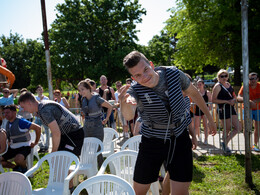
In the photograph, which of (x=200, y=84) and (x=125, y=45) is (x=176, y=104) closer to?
(x=200, y=84)

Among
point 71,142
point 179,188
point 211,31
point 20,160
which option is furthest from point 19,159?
point 211,31

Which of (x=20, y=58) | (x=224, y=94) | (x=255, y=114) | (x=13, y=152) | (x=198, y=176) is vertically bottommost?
(x=198, y=176)

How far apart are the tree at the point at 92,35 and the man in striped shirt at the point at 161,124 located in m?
21.3

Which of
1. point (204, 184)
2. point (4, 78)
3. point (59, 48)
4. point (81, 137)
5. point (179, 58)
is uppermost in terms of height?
point (59, 48)

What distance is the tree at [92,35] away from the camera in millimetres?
24141

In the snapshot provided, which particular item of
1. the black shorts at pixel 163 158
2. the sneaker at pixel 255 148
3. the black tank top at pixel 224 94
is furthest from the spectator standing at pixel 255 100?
the black shorts at pixel 163 158

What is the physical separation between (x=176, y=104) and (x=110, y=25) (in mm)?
24996

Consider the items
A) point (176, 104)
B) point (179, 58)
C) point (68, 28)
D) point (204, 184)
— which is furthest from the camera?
point (68, 28)

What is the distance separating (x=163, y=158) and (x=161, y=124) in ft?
1.13

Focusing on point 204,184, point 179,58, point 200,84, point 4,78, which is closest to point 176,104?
point 4,78

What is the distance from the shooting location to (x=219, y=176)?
14.6 ft

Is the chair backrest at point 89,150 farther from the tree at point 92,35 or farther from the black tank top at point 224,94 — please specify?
the tree at point 92,35

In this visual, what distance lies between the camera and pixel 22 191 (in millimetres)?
2543

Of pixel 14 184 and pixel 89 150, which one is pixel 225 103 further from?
pixel 14 184
